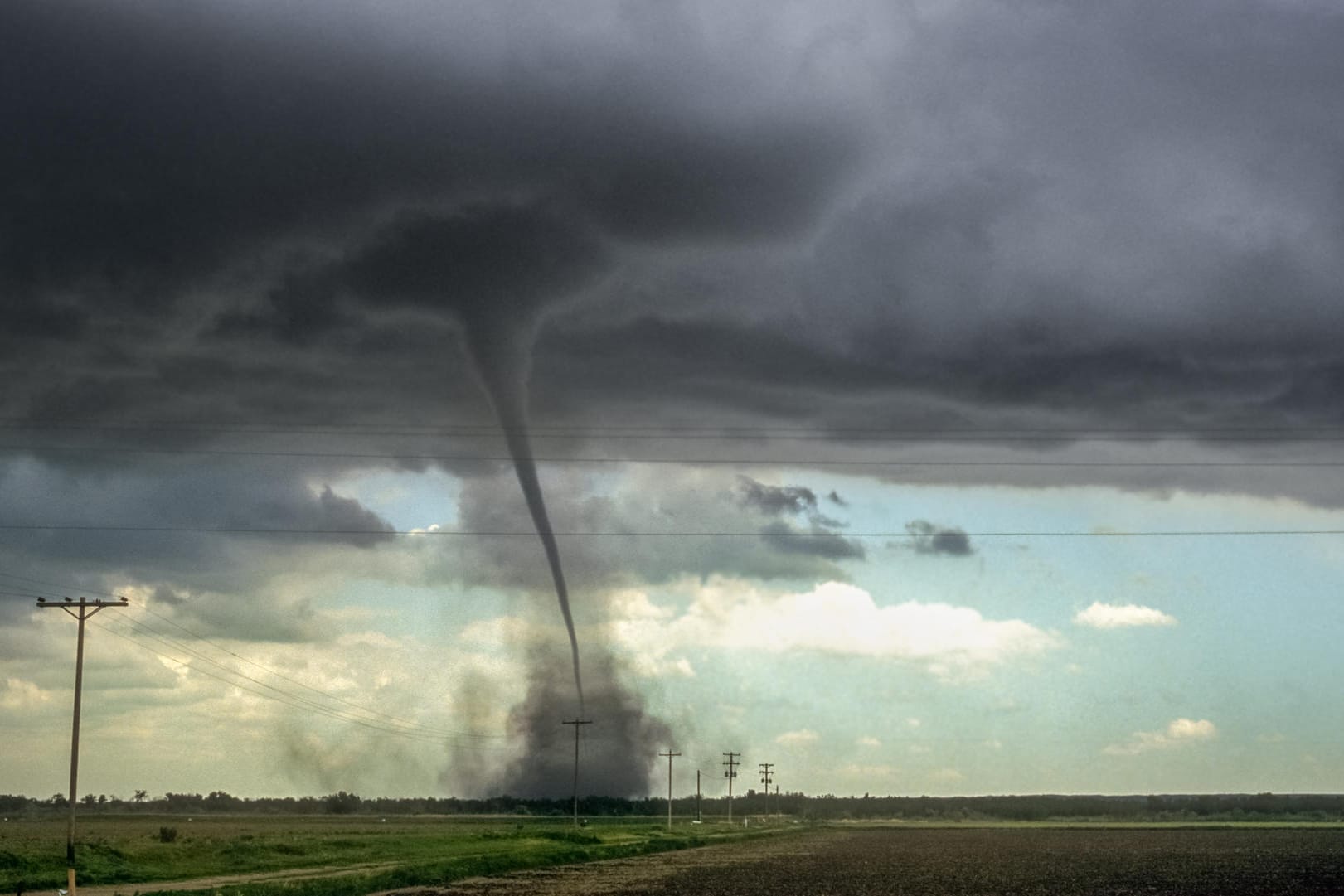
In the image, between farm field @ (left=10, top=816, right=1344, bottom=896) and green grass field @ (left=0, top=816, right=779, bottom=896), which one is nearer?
farm field @ (left=10, top=816, right=1344, bottom=896)

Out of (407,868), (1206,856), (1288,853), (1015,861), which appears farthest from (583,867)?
(1288,853)

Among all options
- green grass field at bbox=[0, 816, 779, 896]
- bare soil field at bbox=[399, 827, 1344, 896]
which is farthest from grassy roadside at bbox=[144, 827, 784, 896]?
bare soil field at bbox=[399, 827, 1344, 896]

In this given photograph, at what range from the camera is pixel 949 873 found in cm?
10306

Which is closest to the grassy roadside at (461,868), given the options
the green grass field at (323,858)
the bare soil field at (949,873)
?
the green grass field at (323,858)

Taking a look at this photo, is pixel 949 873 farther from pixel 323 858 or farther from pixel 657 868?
pixel 323 858

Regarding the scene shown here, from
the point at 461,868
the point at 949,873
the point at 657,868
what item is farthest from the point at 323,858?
the point at 949,873

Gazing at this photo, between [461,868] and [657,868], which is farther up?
[461,868]

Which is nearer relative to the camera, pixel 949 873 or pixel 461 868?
pixel 461 868

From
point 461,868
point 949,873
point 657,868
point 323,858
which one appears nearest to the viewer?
point 461,868

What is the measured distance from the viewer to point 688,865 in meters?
112

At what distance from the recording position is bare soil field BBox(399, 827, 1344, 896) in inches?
3174

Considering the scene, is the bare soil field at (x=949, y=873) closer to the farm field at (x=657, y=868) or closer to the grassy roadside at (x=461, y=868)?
the farm field at (x=657, y=868)

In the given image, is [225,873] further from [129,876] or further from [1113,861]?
[1113,861]

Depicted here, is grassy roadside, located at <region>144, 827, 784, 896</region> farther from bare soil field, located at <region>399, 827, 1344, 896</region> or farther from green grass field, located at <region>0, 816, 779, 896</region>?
bare soil field, located at <region>399, 827, 1344, 896</region>
